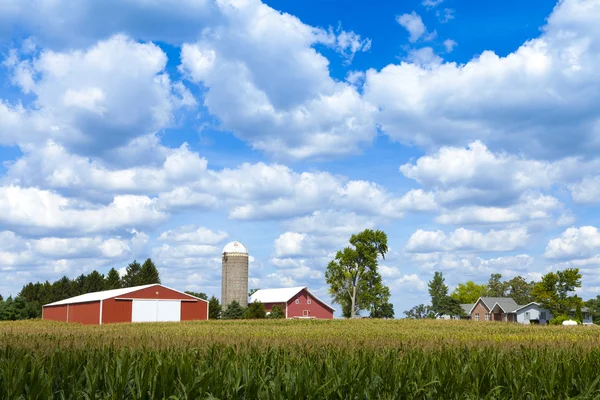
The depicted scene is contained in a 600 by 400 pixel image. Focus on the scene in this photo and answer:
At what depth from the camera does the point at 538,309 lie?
96.4 metres

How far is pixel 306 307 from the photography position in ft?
287

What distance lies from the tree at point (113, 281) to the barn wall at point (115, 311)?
37382 mm

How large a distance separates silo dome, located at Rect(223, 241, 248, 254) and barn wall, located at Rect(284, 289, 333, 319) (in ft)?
38.3

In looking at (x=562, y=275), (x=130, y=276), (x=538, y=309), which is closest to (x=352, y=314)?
(x=562, y=275)

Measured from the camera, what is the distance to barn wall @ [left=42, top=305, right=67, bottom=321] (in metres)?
77.0

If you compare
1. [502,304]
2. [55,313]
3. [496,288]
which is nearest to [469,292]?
[496,288]

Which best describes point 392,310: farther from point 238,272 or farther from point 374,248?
point 238,272

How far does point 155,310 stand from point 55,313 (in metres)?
23.7

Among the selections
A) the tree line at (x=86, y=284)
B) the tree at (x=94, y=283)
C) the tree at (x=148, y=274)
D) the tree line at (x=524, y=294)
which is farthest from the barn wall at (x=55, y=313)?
the tree line at (x=524, y=294)

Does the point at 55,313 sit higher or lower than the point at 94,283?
lower

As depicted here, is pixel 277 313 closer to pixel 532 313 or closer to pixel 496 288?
pixel 532 313

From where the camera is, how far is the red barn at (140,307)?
6331 cm

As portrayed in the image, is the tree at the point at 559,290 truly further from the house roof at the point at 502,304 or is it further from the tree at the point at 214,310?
the tree at the point at 214,310

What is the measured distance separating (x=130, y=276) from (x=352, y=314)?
4898 cm
